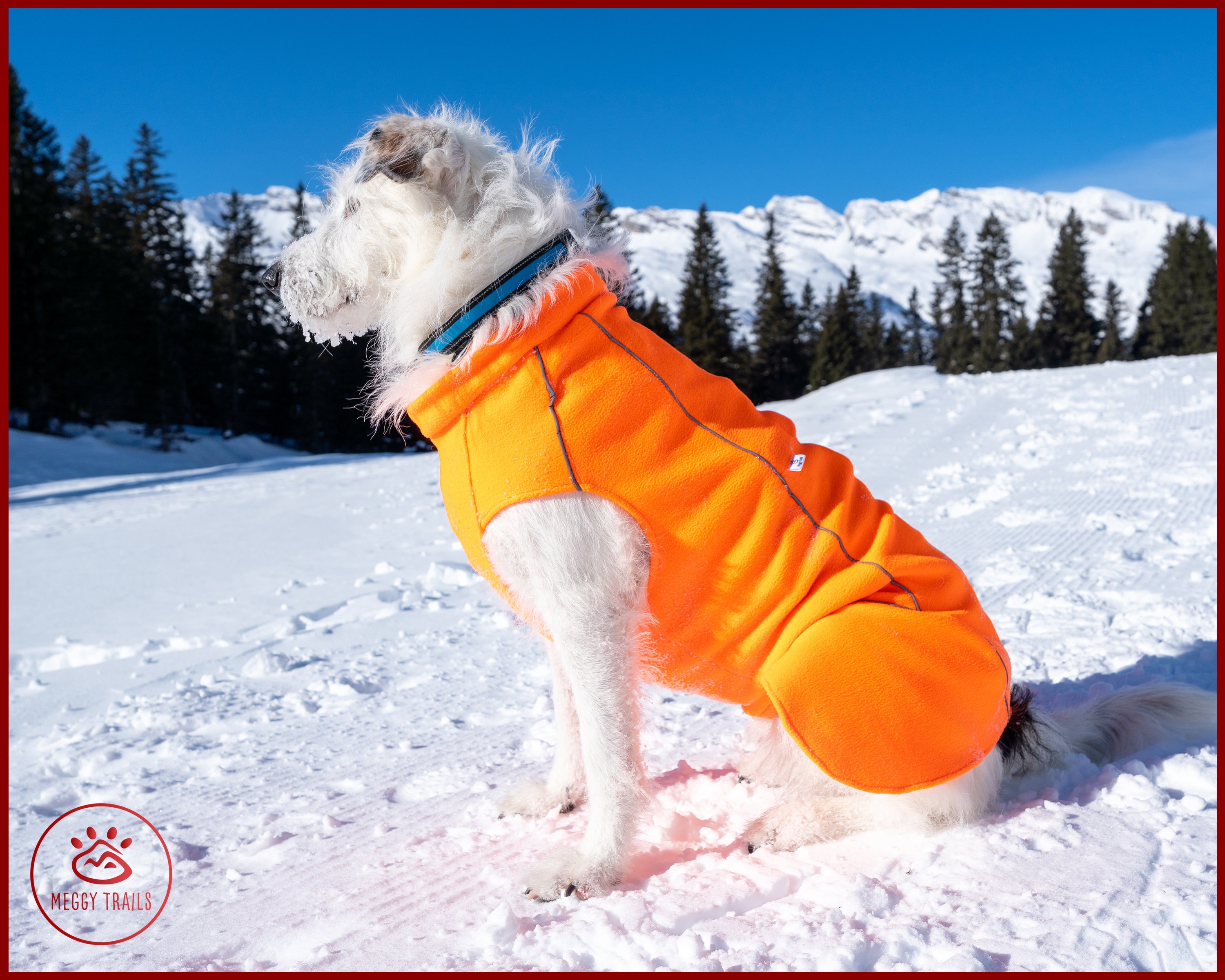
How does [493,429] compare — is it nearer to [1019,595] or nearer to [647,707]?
[647,707]

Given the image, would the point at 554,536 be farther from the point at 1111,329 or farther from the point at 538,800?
the point at 1111,329

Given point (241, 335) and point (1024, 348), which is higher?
point (1024, 348)

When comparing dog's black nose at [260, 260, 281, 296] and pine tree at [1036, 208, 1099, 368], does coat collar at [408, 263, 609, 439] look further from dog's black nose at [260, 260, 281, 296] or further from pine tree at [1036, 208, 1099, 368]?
pine tree at [1036, 208, 1099, 368]

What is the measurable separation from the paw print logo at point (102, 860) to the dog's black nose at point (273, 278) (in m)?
1.81

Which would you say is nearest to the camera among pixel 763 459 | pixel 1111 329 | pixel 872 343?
pixel 763 459

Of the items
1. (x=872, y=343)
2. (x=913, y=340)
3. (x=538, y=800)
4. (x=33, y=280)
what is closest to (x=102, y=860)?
(x=538, y=800)

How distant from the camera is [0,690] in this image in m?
3.10

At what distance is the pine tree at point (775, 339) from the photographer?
50.6 metres

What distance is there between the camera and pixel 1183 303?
190ft

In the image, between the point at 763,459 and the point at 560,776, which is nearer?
the point at 763,459

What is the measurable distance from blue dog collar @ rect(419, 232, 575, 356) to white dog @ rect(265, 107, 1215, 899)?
0.07ft

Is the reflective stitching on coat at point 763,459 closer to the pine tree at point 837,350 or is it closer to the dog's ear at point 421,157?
the dog's ear at point 421,157

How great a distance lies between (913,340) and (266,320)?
5983 centimetres

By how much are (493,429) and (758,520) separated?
2.50ft
